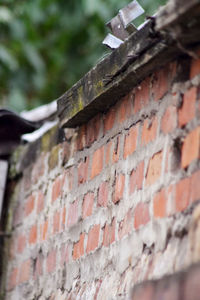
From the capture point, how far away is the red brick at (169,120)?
91.5 inches

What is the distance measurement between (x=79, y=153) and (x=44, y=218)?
0.43 meters

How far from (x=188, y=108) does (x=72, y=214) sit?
40.0 inches

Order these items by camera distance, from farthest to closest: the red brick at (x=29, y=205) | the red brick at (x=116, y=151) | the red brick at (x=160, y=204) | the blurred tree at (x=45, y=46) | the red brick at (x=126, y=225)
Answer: the blurred tree at (x=45, y=46), the red brick at (x=29, y=205), the red brick at (x=116, y=151), the red brick at (x=126, y=225), the red brick at (x=160, y=204)

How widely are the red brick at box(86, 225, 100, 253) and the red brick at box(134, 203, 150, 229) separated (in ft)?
1.13

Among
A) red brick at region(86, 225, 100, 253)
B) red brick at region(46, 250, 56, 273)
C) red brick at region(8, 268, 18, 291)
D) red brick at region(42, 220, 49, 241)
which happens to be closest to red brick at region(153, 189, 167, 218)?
red brick at region(86, 225, 100, 253)

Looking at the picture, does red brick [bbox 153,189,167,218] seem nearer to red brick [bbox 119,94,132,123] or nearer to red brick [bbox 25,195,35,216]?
red brick [bbox 119,94,132,123]

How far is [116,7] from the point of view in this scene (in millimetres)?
8109

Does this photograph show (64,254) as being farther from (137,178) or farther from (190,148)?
(190,148)

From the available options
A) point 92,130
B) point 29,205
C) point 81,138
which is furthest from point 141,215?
point 29,205

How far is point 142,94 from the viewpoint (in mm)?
2611

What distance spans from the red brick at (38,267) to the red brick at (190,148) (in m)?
1.33

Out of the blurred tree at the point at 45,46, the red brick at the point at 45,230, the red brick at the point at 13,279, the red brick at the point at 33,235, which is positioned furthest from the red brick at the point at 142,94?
the blurred tree at the point at 45,46

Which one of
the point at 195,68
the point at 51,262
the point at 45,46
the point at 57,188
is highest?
the point at 45,46

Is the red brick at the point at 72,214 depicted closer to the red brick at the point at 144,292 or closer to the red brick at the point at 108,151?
the red brick at the point at 108,151
